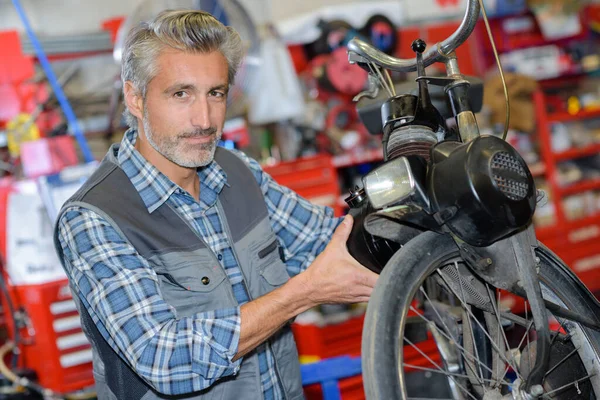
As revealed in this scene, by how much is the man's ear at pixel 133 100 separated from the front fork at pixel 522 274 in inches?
31.2

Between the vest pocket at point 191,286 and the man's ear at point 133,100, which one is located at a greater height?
the man's ear at point 133,100

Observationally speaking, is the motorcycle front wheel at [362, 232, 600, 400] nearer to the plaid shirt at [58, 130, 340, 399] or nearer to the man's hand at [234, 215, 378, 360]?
the man's hand at [234, 215, 378, 360]

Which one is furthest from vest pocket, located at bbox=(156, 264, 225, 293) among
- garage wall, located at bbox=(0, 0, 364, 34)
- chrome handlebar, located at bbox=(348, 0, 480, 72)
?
garage wall, located at bbox=(0, 0, 364, 34)

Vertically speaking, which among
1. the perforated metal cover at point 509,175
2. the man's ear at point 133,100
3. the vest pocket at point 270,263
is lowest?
the perforated metal cover at point 509,175

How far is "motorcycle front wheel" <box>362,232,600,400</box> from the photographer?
1.11 meters

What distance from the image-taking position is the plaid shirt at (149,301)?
1318mm

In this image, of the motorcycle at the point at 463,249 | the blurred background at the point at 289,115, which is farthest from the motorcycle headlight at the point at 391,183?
the blurred background at the point at 289,115

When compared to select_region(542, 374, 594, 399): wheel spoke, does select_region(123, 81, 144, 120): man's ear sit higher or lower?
higher

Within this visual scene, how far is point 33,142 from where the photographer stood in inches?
126

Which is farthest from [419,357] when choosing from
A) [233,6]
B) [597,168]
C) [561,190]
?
[597,168]

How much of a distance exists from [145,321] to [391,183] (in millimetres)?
522

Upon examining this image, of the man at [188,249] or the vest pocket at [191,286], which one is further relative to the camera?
the vest pocket at [191,286]

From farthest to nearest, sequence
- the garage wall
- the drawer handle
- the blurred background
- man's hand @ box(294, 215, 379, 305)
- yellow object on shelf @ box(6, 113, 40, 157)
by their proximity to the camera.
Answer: the drawer handle < the garage wall < yellow object on shelf @ box(6, 113, 40, 157) < the blurred background < man's hand @ box(294, 215, 379, 305)

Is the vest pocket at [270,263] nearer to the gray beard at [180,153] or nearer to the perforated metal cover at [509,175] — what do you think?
the gray beard at [180,153]
